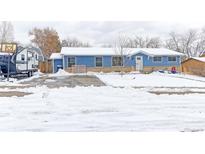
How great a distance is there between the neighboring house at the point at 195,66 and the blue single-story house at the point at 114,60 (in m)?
2.09

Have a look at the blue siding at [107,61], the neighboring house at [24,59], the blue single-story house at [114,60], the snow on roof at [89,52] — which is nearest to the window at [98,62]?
the blue single-story house at [114,60]

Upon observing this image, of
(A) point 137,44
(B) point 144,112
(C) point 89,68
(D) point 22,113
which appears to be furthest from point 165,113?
(A) point 137,44

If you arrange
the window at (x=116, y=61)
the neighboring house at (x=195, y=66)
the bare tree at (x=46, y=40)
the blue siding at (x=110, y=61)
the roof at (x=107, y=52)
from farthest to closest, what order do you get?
1. the bare tree at (x=46, y=40)
2. the window at (x=116, y=61)
3. the roof at (x=107, y=52)
4. the blue siding at (x=110, y=61)
5. the neighboring house at (x=195, y=66)

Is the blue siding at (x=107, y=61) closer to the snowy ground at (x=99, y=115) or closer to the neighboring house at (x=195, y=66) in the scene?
the neighboring house at (x=195, y=66)

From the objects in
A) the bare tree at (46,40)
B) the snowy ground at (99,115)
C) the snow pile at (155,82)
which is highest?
the bare tree at (46,40)

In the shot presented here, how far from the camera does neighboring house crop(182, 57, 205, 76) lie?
27.9m

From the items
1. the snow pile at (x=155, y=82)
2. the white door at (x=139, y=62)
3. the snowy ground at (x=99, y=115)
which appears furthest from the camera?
the white door at (x=139, y=62)

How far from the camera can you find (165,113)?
7.68 metres

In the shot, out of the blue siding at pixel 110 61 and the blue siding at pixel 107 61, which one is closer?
the blue siding at pixel 110 61

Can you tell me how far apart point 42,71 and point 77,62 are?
18.6 feet

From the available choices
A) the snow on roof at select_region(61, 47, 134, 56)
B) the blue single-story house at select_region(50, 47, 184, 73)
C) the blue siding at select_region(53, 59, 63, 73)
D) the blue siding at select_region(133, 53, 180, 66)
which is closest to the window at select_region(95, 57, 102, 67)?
the blue single-story house at select_region(50, 47, 184, 73)

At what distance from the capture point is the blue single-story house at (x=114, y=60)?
33.2 metres

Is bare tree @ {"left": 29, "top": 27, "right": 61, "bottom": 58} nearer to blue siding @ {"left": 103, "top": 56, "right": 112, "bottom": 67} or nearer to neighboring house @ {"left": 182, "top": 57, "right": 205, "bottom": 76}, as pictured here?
blue siding @ {"left": 103, "top": 56, "right": 112, "bottom": 67}

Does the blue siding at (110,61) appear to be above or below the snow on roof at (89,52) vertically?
below
